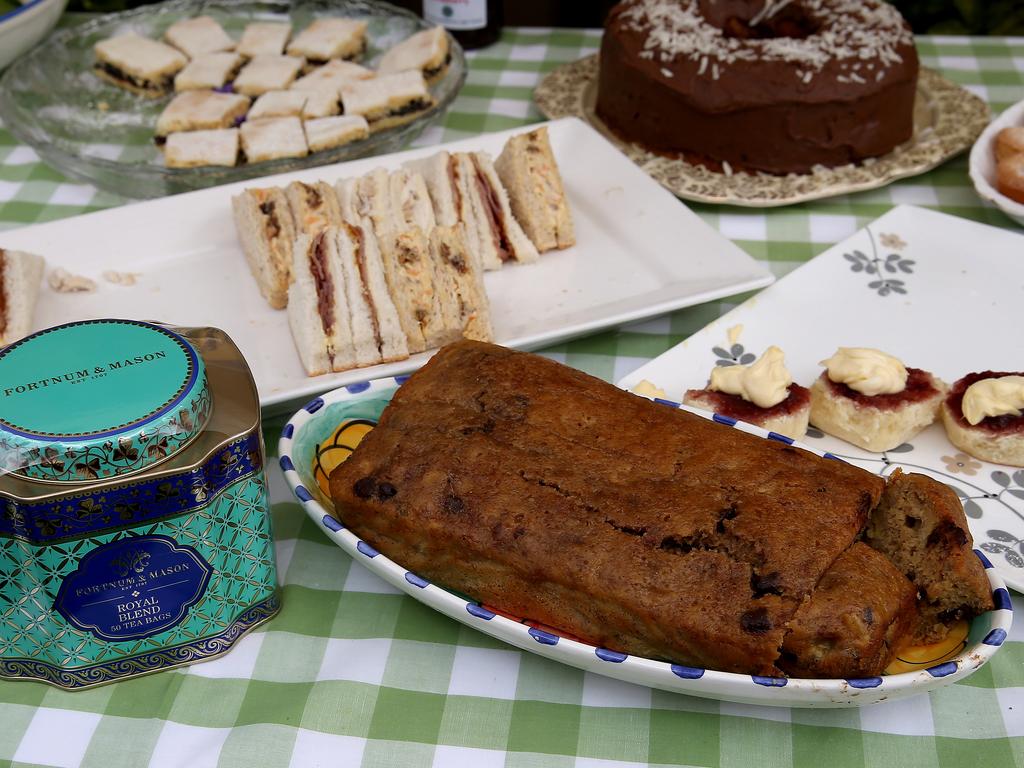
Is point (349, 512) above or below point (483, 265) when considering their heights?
above

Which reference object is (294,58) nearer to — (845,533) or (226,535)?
(226,535)

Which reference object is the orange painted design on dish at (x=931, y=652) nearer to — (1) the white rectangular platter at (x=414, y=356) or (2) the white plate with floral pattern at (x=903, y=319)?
(2) the white plate with floral pattern at (x=903, y=319)

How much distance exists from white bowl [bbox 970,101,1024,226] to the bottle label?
1.66m

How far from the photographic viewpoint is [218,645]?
1.53 m

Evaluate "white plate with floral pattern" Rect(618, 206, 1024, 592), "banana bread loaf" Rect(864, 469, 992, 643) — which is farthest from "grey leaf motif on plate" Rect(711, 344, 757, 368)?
"banana bread loaf" Rect(864, 469, 992, 643)

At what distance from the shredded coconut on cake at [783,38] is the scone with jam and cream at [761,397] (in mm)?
1134

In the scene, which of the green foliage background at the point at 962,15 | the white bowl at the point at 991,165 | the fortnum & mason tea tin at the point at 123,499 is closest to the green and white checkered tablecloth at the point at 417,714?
the fortnum & mason tea tin at the point at 123,499

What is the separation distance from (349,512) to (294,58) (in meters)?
2.18

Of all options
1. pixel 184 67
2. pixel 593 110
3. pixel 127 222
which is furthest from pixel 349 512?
pixel 184 67

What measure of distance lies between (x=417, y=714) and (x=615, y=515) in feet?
1.39

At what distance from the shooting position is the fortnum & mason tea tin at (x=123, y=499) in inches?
49.4

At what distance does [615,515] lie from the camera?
1.39 m

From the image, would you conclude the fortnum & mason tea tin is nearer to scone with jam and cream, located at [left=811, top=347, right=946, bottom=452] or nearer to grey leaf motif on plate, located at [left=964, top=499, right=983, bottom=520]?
scone with jam and cream, located at [left=811, top=347, right=946, bottom=452]

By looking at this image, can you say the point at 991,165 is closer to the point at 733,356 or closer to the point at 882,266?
the point at 882,266
